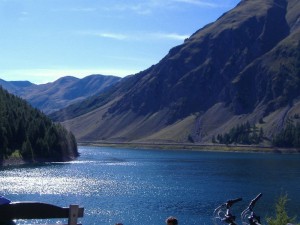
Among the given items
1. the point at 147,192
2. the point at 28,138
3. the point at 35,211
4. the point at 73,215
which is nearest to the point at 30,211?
the point at 35,211

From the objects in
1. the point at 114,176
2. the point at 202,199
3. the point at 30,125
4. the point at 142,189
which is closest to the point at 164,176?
the point at 114,176

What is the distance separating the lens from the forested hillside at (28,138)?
16388 cm

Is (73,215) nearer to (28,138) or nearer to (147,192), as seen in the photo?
(147,192)

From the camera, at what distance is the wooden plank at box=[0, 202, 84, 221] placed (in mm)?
9148

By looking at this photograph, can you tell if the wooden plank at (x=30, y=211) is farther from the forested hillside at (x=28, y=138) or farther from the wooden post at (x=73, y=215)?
the forested hillside at (x=28, y=138)

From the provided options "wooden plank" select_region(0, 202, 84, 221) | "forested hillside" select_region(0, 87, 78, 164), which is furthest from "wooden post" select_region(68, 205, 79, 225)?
"forested hillside" select_region(0, 87, 78, 164)

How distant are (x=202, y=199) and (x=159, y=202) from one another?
8.44 meters

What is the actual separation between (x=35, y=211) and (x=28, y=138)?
551 ft

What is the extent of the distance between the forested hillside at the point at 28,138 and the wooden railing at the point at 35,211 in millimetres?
149382

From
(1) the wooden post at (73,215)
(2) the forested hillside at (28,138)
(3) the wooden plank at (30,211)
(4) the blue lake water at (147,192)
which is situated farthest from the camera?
(2) the forested hillside at (28,138)

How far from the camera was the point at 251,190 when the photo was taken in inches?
4026

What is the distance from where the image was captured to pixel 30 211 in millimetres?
9492

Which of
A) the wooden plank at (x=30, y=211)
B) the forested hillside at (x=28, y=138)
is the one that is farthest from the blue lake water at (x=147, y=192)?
the wooden plank at (x=30, y=211)

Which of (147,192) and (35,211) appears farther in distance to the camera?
(147,192)
